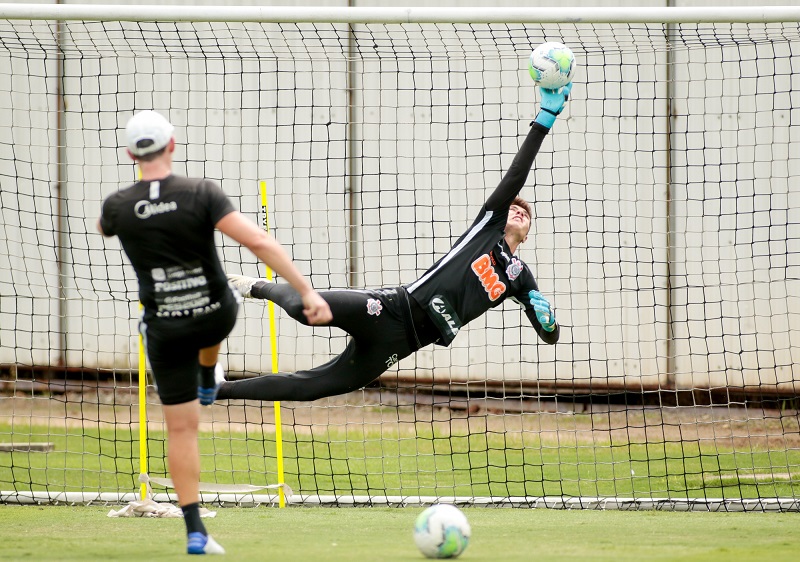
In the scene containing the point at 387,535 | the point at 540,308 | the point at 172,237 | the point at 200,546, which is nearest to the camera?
the point at 172,237

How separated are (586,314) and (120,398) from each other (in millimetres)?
5978

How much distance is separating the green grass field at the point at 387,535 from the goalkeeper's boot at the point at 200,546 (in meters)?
0.09

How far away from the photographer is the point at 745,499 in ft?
25.0

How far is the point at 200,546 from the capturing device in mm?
5031

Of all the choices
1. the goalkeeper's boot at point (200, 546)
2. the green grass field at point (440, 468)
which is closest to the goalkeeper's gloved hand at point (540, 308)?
the green grass field at point (440, 468)

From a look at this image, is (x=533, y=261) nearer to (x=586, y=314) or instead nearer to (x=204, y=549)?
(x=586, y=314)

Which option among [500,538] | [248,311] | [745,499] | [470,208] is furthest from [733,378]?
[500,538]

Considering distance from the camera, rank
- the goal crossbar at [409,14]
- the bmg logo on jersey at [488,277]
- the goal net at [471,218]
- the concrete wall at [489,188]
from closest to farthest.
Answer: the bmg logo on jersey at [488,277], the goal crossbar at [409,14], the goal net at [471,218], the concrete wall at [489,188]

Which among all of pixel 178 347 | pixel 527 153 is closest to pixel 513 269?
pixel 527 153

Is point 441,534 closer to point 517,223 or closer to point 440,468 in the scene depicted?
point 517,223

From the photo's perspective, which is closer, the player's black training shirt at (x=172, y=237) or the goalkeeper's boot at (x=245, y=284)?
the player's black training shirt at (x=172, y=237)

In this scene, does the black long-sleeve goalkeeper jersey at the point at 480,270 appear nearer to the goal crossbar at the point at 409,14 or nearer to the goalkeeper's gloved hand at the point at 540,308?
the goalkeeper's gloved hand at the point at 540,308

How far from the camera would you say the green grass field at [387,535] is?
519 cm

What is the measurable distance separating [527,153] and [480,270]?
2.60 ft
